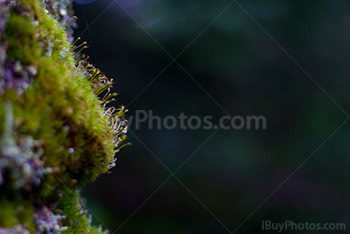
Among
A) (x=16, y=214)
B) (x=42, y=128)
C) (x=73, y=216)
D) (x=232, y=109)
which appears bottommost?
(x=73, y=216)

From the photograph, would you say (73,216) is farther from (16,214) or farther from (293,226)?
(293,226)

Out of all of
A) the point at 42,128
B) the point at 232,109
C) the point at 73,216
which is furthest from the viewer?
the point at 232,109

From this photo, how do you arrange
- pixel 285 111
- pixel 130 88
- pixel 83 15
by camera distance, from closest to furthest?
pixel 83 15 < pixel 130 88 < pixel 285 111

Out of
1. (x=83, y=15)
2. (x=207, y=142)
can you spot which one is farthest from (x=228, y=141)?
(x=83, y=15)

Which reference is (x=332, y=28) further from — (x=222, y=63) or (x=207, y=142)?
(x=207, y=142)

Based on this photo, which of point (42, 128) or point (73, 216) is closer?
point (42, 128)

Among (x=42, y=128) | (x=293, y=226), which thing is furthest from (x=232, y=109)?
(x=42, y=128)

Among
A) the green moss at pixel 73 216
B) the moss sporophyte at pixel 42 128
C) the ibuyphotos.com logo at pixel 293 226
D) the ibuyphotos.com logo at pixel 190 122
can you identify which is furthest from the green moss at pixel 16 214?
the ibuyphotos.com logo at pixel 293 226
